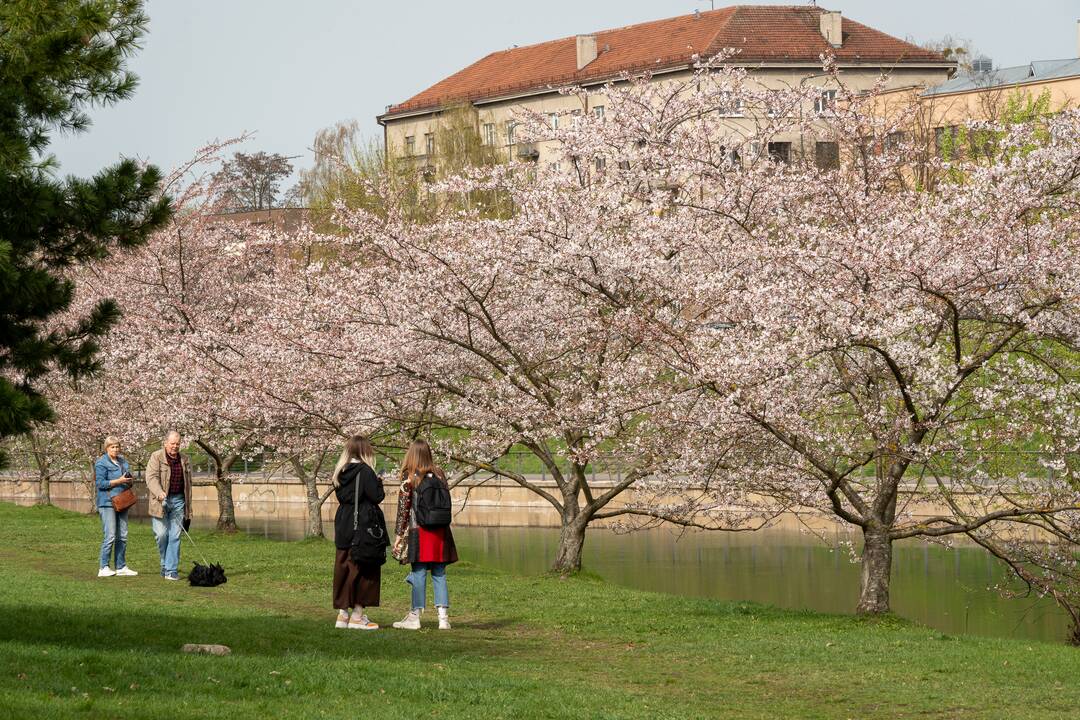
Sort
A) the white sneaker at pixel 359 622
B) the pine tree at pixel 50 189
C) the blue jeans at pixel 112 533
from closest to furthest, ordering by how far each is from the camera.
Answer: the pine tree at pixel 50 189 → the white sneaker at pixel 359 622 → the blue jeans at pixel 112 533

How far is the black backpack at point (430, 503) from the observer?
13.1 metres

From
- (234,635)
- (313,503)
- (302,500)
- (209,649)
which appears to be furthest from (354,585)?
(302,500)

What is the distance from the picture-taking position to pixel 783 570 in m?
28.9

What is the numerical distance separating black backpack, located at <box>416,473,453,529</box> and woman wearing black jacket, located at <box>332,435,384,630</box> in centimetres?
38

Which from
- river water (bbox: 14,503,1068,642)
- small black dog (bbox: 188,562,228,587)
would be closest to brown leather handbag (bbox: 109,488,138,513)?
small black dog (bbox: 188,562,228,587)

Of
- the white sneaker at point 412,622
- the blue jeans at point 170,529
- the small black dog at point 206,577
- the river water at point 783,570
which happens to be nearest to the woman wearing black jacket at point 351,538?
the white sneaker at point 412,622

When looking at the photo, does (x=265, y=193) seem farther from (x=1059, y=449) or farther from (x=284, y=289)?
(x=1059, y=449)

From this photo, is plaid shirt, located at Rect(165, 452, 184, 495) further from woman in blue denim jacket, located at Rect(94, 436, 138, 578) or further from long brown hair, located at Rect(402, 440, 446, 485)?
long brown hair, located at Rect(402, 440, 446, 485)

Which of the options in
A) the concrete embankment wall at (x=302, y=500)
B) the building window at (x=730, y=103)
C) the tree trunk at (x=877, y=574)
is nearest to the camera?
the tree trunk at (x=877, y=574)

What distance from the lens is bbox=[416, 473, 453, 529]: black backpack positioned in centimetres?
1308

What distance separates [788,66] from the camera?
228 ft

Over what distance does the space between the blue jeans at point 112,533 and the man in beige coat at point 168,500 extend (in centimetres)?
50

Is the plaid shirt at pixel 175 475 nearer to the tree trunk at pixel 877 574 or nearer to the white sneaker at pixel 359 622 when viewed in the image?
the white sneaker at pixel 359 622

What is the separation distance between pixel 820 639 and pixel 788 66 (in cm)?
5898
